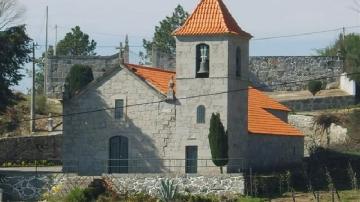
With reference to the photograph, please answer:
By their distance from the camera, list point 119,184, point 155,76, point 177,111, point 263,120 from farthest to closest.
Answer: point 263,120, point 155,76, point 177,111, point 119,184

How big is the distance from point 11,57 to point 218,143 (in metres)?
11.9

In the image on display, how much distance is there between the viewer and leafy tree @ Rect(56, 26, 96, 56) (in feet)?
319

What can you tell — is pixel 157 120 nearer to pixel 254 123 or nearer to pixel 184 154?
pixel 184 154

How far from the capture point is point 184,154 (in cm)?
5634

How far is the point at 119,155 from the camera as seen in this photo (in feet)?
190

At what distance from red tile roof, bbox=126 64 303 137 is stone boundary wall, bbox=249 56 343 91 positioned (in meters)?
21.4

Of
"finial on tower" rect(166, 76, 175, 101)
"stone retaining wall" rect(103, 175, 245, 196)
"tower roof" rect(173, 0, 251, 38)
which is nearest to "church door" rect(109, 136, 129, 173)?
"finial on tower" rect(166, 76, 175, 101)

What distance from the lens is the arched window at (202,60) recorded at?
56719 mm

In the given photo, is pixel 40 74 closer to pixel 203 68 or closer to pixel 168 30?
pixel 168 30

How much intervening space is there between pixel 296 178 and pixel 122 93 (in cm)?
964

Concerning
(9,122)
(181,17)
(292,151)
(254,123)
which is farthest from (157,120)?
(181,17)

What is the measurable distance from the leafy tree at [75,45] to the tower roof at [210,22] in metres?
39.6

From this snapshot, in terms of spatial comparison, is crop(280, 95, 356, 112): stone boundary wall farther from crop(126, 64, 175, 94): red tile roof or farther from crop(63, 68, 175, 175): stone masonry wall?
crop(63, 68, 175, 175): stone masonry wall

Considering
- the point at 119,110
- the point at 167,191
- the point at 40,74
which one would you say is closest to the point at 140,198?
the point at 167,191
